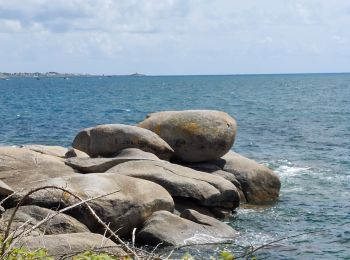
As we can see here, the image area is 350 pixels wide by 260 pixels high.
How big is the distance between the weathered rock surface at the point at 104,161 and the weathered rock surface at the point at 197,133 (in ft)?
5.23

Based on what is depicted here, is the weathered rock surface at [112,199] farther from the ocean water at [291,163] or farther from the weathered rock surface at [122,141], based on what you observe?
the weathered rock surface at [122,141]

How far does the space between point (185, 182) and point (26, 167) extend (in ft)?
12.4

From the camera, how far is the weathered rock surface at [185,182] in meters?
15.2

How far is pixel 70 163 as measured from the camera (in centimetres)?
1584

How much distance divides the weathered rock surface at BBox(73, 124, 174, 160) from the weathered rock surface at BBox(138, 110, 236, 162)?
0.47 m

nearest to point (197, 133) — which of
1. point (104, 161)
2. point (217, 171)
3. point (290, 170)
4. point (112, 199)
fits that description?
point (217, 171)

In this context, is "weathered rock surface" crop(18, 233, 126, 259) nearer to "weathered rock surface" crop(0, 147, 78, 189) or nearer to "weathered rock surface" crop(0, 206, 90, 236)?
"weathered rock surface" crop(0, 206, 90, 236)

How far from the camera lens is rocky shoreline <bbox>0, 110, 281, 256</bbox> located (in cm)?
1260

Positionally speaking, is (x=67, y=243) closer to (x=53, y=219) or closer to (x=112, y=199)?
(x=53, y=219)

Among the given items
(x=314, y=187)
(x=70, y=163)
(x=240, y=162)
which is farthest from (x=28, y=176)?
(x=314, y=187)

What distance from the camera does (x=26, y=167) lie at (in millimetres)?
14992

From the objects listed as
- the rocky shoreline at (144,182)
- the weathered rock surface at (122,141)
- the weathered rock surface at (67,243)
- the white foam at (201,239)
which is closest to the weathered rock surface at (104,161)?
the rocky shoreline at (144,182)

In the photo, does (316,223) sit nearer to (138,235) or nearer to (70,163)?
(138,235)

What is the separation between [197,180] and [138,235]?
10.2 feet
